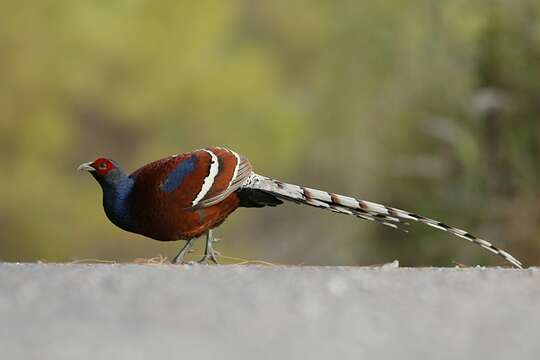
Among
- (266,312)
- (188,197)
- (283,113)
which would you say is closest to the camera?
(266,312)

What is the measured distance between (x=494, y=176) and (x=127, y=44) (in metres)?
3.67

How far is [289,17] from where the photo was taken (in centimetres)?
1209

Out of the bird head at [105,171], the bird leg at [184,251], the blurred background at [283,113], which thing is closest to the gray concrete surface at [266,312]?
the bird leg at [184,251]

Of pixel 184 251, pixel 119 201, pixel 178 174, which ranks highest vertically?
pixel 178 174

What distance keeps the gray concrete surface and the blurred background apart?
15.7ft

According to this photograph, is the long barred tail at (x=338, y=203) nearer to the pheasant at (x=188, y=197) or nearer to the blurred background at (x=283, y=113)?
the pheasant at (x=188, y=197)

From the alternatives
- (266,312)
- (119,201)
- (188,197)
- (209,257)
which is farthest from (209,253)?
(266,312)

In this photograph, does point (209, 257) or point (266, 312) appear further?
point (209, 257)

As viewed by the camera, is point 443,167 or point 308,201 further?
point 443,167

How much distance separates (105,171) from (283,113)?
709cm

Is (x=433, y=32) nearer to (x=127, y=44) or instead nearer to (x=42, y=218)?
(x=127, y=44)

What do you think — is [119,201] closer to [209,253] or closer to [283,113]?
[209,253]

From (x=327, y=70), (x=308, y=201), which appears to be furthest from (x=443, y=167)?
(x=308, y=201)

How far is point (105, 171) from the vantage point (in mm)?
3361
